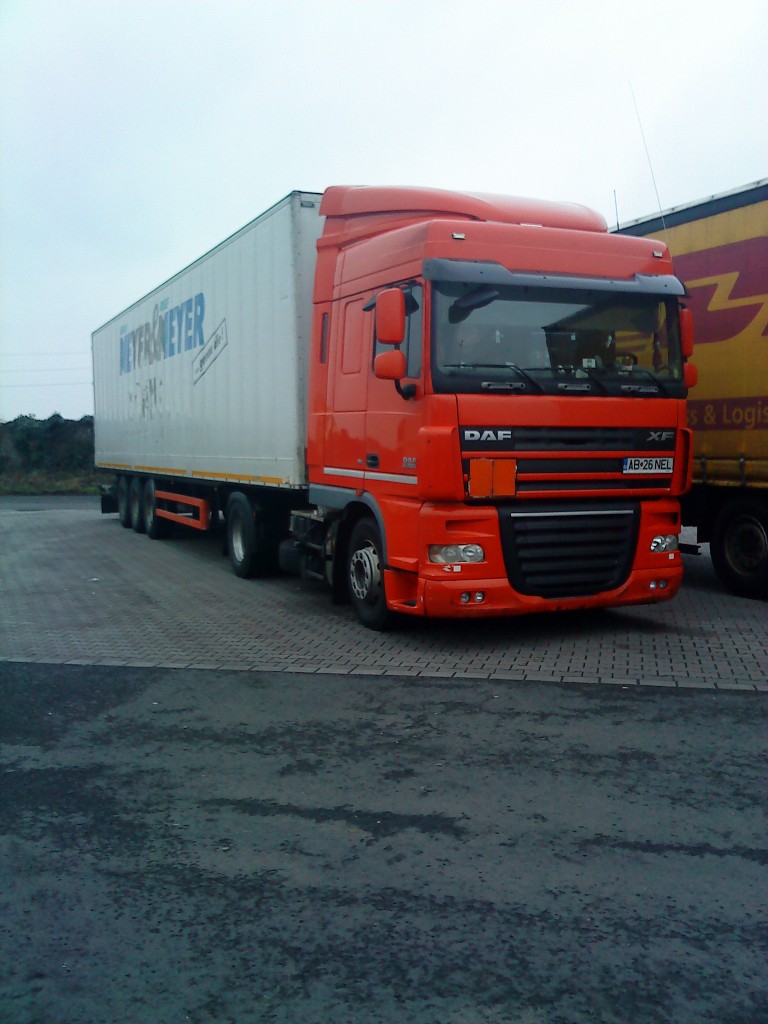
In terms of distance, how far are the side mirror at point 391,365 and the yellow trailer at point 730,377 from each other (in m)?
3.89

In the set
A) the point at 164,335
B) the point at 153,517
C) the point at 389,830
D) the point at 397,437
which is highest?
the point at 164,335

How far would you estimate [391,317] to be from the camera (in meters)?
7.91

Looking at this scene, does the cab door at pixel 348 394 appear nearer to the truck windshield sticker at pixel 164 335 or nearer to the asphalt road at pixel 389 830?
the asphalt road at pixel 389 830

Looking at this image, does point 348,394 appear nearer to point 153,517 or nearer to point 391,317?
point 391,317

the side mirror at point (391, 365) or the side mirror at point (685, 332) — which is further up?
the side mirror at point (685, 332)

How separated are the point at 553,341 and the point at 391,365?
1.31 meters

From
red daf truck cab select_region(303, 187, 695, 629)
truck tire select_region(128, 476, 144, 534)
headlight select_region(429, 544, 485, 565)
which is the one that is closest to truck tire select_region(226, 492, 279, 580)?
red daf truck cab select_region(303, 187, 695, 629)

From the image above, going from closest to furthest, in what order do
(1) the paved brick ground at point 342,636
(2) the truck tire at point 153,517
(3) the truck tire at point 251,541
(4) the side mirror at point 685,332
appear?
(1) the paved brick ground at point 342,636
(4) the side mirror at point 685,332
(3) the truck tire at point 251,541
(2) the truck tire at point 153,517

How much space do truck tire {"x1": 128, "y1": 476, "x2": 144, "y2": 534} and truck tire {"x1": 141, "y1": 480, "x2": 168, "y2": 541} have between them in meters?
0.55

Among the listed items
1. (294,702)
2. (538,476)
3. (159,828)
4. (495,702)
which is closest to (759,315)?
(538,476)

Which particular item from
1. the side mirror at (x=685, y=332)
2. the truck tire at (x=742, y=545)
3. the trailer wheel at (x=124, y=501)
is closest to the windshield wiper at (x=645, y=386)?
the side mirror at (x=685, y=332)

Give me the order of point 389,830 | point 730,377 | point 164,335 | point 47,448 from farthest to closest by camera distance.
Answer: point 47,448, point 164,335, point 730,377, point 389,830

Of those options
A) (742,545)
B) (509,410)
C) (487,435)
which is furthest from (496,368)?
(742,545)

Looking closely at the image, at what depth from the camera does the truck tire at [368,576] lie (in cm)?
899
